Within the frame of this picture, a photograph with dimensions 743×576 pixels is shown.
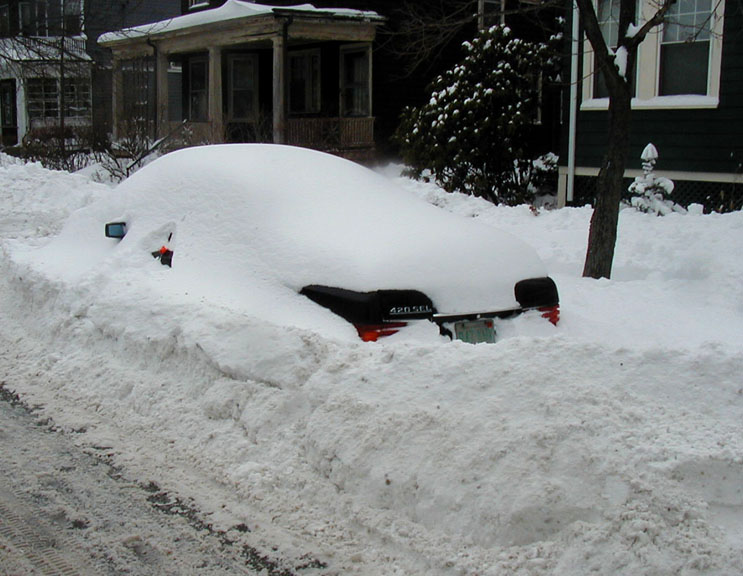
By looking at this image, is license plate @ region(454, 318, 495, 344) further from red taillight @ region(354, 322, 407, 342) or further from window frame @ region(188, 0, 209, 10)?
window frame @ region(188, 0, 209, 10)

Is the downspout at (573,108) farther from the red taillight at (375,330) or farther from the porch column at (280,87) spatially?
the red taillight at (375,330)

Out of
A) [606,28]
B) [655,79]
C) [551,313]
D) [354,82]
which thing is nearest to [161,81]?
[354,82]

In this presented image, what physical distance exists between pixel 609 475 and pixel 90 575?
2.33 meters

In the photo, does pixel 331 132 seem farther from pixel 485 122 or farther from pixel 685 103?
pixel 685 103

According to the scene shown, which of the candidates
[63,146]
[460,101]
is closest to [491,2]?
[460,101]

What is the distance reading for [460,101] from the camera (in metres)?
16.3

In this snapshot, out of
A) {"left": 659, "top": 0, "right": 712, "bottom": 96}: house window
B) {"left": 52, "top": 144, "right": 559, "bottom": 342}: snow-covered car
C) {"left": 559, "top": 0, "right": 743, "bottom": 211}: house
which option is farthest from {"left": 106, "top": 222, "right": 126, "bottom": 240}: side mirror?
{"left": 659, "top": 0, "right": 712, "bottom": 96}: house window

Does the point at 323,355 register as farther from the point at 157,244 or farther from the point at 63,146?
the point at 63,146

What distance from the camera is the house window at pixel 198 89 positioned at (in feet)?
86.9

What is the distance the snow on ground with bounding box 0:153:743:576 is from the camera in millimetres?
3971

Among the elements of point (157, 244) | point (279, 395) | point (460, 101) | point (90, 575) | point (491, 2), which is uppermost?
point (491, 2)

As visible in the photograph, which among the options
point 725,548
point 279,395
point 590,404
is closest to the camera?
point 725,548

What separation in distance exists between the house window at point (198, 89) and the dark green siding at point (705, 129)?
47.7ft

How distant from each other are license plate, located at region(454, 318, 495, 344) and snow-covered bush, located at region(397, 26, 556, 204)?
10.2 meters
